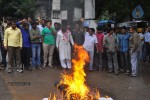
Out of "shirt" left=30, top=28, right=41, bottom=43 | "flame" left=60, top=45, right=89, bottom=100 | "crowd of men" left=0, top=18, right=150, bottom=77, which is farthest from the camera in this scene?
"shirt" left=30, top=28, right=41, bottom=43

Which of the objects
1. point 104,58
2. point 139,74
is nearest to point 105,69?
point 104,58

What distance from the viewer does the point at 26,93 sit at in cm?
1096

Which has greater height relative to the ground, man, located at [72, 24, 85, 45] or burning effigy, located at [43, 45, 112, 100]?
man, located at [72, 24, 85, 45]

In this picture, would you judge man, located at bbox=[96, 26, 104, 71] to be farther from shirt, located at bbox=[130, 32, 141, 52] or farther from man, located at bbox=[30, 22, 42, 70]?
man, located at bbox=[30, 22, 42, 70]

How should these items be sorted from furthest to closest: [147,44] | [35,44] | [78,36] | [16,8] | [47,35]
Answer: [16,8], [147,44], [78,36], [47,35], [35,44]

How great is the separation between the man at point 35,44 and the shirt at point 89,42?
6.27 ft

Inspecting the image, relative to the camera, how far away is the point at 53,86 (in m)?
Result: 12.0

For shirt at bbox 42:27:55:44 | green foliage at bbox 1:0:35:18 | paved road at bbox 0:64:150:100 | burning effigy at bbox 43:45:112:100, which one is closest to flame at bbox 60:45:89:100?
burning effigy at bbox 43:45:112:100

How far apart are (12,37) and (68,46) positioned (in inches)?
98.6

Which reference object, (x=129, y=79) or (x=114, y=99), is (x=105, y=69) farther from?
(x=114, y=99)

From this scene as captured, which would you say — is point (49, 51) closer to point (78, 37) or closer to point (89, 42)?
point (78, 37)

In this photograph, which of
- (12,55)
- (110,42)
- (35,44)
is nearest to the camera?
(12,55)

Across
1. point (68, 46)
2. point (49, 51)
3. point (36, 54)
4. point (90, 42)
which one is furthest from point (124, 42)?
point (36, 54)

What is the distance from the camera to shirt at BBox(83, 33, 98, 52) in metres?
14.6
